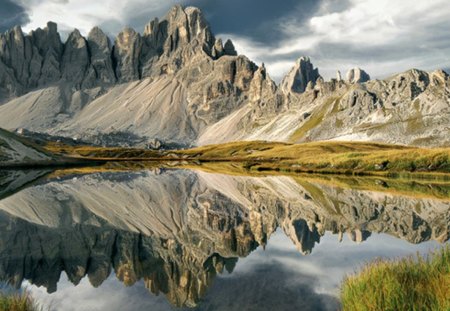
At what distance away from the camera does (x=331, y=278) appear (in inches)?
728

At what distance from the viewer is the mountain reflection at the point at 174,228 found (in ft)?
64.7

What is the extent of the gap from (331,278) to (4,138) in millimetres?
116829

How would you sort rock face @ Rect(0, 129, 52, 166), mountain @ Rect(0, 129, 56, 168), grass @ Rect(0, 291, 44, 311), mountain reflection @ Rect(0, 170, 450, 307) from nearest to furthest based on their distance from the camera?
grass @ Rect(0, 291, 44, 311) → mountain reflection @ Rect(0, 170, 450, 307) → rock face @ Rect(0, 129, 52, 166) → mountain @ Rect(0, 129, 56, 168)

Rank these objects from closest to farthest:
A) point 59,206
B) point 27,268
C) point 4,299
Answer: point 4,299 < point 27,268 < point 59,206

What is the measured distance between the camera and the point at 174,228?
31531 mm

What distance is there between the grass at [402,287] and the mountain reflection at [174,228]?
20.3ft

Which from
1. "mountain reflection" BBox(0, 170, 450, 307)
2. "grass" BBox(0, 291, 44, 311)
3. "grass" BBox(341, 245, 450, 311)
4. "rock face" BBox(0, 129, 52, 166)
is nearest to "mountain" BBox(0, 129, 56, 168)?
"rock face" BBox(0, 129, 52, 166)

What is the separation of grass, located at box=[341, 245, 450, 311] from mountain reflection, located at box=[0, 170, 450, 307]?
6200mm

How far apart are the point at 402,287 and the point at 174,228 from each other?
22.1 meters

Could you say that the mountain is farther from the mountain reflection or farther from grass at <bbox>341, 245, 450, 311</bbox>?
grass at <bbox>341, 245, 450, 311</bbox>

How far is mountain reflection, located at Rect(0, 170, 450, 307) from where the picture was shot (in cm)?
1972

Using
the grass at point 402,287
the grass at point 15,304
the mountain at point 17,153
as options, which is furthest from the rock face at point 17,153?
the grass at point 402,287

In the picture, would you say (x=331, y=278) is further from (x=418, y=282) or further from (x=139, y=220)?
(x=139, y=220)

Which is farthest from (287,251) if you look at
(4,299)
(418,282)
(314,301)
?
(4,299)
